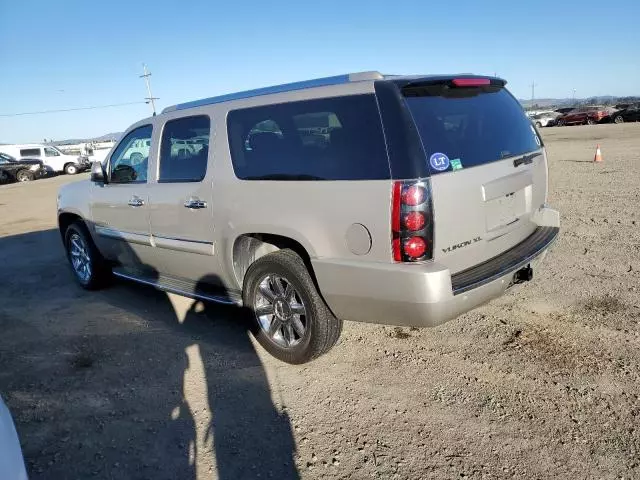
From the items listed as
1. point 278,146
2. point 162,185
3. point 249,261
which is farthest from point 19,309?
point 278,146

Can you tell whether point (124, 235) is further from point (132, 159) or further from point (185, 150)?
point (185, 150)

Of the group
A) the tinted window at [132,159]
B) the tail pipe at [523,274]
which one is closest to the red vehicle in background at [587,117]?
the tail pipe at [523,274]

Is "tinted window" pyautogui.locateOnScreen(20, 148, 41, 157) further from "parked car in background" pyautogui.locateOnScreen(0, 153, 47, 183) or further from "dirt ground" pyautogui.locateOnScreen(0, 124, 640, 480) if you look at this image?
"dirt ground" pyautogui.locateOnScreen(0, 124, 640, 480)

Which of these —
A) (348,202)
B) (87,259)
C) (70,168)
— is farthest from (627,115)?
(348,202)

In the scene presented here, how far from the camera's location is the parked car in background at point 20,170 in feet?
89.3

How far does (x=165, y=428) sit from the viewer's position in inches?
120

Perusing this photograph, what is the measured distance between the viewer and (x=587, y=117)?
4109 centimetres

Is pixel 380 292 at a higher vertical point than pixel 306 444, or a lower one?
higher

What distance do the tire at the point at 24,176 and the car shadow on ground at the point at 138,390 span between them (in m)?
26.0

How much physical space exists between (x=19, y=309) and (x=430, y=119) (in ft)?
15.7

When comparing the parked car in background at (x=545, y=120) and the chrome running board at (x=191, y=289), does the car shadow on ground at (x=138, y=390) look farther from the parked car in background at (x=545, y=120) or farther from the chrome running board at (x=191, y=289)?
the parked car in background at (x=545, y=120)

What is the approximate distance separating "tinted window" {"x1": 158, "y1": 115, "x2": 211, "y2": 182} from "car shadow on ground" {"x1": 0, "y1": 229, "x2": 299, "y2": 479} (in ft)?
3.17

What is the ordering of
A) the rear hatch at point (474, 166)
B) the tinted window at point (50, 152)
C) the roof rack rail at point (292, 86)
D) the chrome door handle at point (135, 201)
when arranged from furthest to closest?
the tinted window at point (50, 152), the chrome door handle at point (135, 201), the roof rack rail at point (292, 86), the rear hatch at point (474, 166)

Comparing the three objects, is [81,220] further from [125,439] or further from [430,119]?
[430,119]
